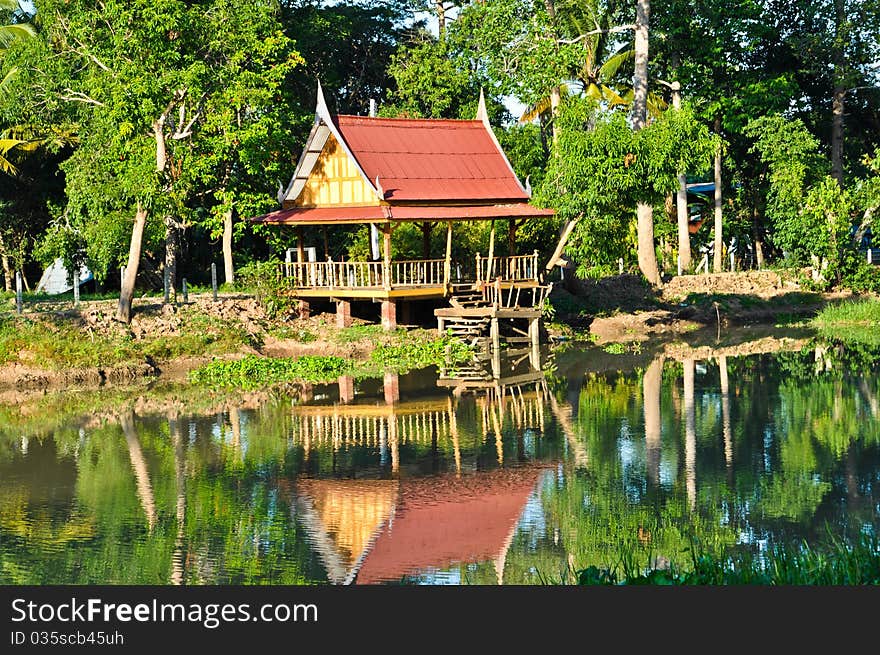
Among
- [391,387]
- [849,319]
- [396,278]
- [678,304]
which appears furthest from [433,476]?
[849,319]

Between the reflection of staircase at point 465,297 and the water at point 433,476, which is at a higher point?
the reflection of staircase at point 465,297

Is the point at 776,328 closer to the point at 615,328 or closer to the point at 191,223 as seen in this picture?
the point at 615,328

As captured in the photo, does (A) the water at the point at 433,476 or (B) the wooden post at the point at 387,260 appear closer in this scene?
(A) the water at the point at 433,476

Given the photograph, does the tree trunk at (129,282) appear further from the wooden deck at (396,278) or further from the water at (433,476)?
the wooden deck at (396,278)

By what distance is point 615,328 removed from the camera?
38156 millimetres

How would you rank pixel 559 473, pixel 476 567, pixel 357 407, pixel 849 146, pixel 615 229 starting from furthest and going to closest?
pixel 849 146 → pixel 615 229 → pixel 357 407 → pixel 559 473 → pixel 476 567

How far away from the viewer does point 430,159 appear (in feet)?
118

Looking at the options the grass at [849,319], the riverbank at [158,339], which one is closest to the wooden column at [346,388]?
the riverbank at [158,339]

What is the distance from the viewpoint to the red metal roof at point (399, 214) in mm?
33031

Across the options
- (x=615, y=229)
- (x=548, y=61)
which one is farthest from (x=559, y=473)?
(x=548, y=61)

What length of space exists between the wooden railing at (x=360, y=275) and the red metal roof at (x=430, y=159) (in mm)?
1990

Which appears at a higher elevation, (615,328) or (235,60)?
(235,60)

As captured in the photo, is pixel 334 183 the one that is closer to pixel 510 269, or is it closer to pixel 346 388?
pixel 510 269

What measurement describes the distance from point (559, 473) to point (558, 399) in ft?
24.0
